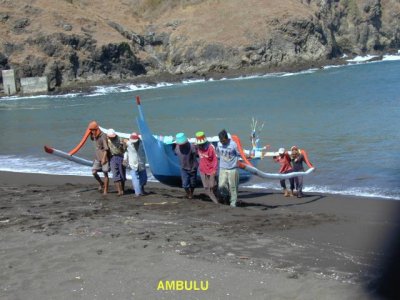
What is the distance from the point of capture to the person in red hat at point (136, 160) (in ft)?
39.3

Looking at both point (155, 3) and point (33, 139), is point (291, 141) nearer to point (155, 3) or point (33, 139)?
point (33, 139)

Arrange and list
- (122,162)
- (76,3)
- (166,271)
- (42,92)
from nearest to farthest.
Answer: (166,271), (122,162), (42,92), (76,3)

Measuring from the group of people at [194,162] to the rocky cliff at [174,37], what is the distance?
69.7m

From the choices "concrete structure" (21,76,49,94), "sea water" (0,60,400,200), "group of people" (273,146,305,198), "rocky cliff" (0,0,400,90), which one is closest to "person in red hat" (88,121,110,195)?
"group of people" (273,146,305,198)

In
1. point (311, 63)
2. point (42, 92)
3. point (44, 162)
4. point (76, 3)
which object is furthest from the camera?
point (76, 3)

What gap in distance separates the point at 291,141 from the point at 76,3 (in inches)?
3688

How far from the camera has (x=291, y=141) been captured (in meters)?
22.9

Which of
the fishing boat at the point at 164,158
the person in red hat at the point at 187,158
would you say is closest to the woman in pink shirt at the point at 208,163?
the person in red hat at the point at 187,158

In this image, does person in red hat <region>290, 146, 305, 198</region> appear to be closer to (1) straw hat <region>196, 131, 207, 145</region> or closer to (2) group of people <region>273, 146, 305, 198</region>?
(2) group of people <region>273, 146, 305, 198</region>

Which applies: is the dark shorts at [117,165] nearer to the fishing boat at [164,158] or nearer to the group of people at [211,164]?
the fishing boat at [164,158]

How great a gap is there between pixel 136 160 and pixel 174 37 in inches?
3715

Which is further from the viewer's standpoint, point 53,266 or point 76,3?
point 76,3

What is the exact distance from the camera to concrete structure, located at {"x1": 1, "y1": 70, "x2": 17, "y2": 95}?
78.8m

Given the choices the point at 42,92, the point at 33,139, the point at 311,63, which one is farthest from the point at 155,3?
the point at 33,139
